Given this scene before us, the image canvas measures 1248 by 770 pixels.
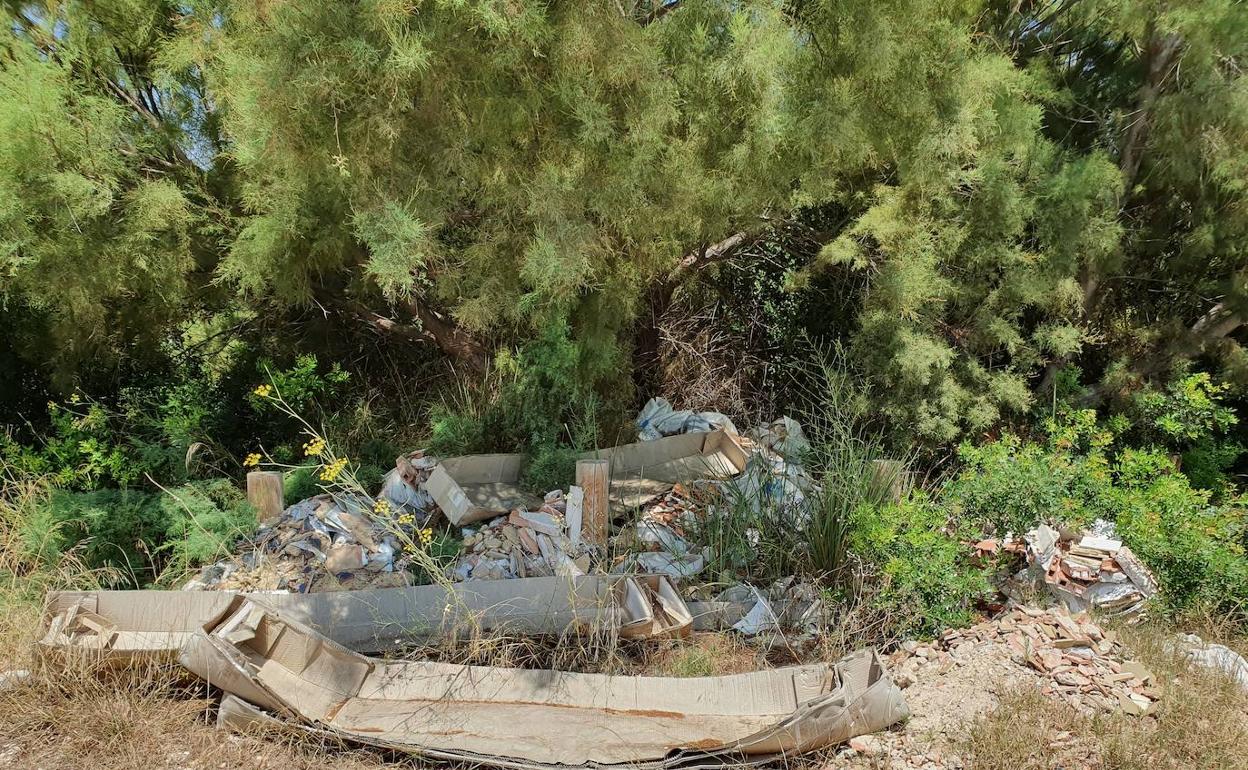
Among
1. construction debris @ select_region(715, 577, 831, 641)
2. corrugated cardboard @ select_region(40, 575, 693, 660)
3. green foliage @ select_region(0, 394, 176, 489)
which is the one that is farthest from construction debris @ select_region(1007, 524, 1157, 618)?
green foliage @ select_region(0, 394, 176, 489)

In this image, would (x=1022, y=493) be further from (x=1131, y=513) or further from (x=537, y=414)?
(x=537, y=414)

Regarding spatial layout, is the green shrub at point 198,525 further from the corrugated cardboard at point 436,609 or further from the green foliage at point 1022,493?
the green foliage at point 1022,493

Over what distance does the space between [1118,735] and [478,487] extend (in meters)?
2.62

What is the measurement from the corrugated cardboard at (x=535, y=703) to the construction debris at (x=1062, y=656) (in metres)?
0.41

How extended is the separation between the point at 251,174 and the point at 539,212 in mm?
1476

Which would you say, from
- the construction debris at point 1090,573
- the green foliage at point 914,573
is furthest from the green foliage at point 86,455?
the construction debris at point 1090,573

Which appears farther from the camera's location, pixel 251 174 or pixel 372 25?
pixel 251 174

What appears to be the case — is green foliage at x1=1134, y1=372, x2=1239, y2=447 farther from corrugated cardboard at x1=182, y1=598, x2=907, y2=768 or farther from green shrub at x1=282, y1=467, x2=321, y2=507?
green shrub at x1=282, y1=467, x2=321, y2=507

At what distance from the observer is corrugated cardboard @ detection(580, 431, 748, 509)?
386cm

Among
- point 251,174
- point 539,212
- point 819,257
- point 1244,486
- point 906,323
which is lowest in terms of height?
point 1244,486

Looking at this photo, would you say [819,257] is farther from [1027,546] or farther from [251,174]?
[251,174]

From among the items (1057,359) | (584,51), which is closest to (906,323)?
(1057,359)

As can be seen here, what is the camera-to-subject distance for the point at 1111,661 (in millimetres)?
2588

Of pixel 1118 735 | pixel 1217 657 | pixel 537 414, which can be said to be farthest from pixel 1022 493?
pixel 537 414
